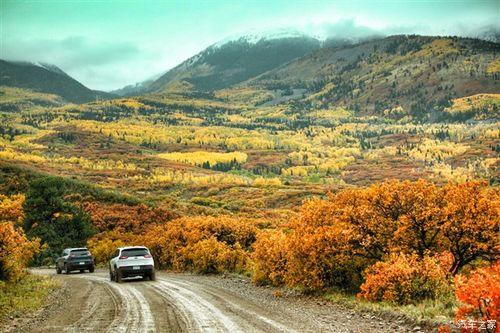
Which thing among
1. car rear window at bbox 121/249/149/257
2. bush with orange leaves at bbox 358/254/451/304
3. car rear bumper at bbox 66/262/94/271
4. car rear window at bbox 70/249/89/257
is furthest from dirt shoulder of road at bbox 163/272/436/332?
car rear window at bbox 70/249/89/257

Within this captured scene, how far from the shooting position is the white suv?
2839cm

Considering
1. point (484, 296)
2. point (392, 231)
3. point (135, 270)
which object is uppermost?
point (484, 296)

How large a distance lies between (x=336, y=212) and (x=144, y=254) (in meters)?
12.3

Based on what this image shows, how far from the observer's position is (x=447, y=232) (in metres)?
18.5

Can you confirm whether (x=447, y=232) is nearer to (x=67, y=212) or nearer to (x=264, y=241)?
(x=264, y=241)

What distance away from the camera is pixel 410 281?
16672 mm

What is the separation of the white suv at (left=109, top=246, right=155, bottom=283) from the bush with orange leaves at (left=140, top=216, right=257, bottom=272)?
21.9ft

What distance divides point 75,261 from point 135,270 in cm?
1321

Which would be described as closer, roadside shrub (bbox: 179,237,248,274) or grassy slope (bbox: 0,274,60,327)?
grassy slope (bbox: 0,274,60,327)

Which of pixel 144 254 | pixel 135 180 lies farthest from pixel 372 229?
pixel 135 180

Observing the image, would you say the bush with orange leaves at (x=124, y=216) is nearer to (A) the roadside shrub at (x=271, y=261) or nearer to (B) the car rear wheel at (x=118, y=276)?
(B) the car rear wheel at (x=118, y=276)

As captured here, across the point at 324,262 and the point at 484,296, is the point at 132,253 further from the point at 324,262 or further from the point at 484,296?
the point at 484,296

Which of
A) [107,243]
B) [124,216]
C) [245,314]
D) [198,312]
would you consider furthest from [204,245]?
[124,216]

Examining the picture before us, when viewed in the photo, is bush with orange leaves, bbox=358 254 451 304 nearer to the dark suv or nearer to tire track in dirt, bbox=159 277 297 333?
tire track in dirt, bbox=159 277 297 333
